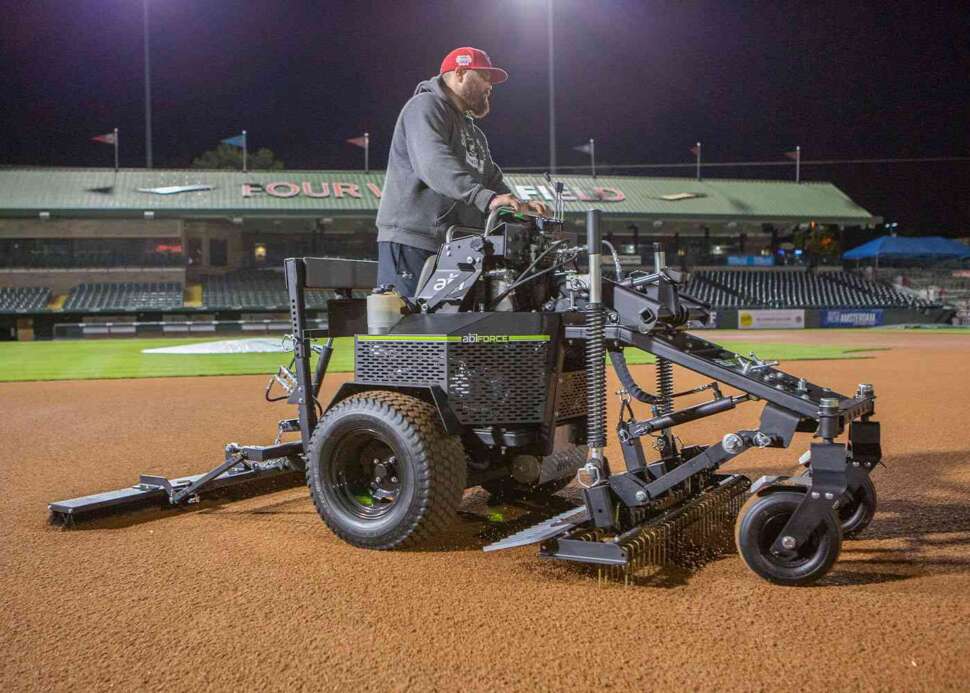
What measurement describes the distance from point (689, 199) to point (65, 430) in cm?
4201

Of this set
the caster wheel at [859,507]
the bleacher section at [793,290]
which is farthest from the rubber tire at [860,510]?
the bleacher section at [793,290]

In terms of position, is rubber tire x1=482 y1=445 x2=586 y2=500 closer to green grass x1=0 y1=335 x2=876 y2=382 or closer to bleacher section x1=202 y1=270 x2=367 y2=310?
green grass x1=0 y1=335 x2=876 y2=382

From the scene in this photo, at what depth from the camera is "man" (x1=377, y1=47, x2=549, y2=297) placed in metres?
4.53

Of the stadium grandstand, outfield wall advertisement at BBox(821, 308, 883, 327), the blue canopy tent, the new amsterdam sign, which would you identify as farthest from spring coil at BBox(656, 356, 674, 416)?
the blue canopy tent

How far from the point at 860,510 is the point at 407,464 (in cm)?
234

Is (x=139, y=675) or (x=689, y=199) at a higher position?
(x=689, y=199)

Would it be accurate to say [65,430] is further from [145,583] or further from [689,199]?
[689,199]

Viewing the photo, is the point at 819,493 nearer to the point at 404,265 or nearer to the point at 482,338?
the point at 482,338

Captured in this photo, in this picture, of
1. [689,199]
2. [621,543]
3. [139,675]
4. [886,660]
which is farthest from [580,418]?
[689,199]

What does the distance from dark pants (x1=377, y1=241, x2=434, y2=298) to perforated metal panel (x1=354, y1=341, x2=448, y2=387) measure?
1.55ft

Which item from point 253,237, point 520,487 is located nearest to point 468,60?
point 520,487

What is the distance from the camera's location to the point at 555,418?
418 centimetres

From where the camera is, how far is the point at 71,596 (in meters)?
3.55

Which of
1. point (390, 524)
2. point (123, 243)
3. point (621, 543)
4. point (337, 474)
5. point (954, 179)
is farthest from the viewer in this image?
point (954, 179)
